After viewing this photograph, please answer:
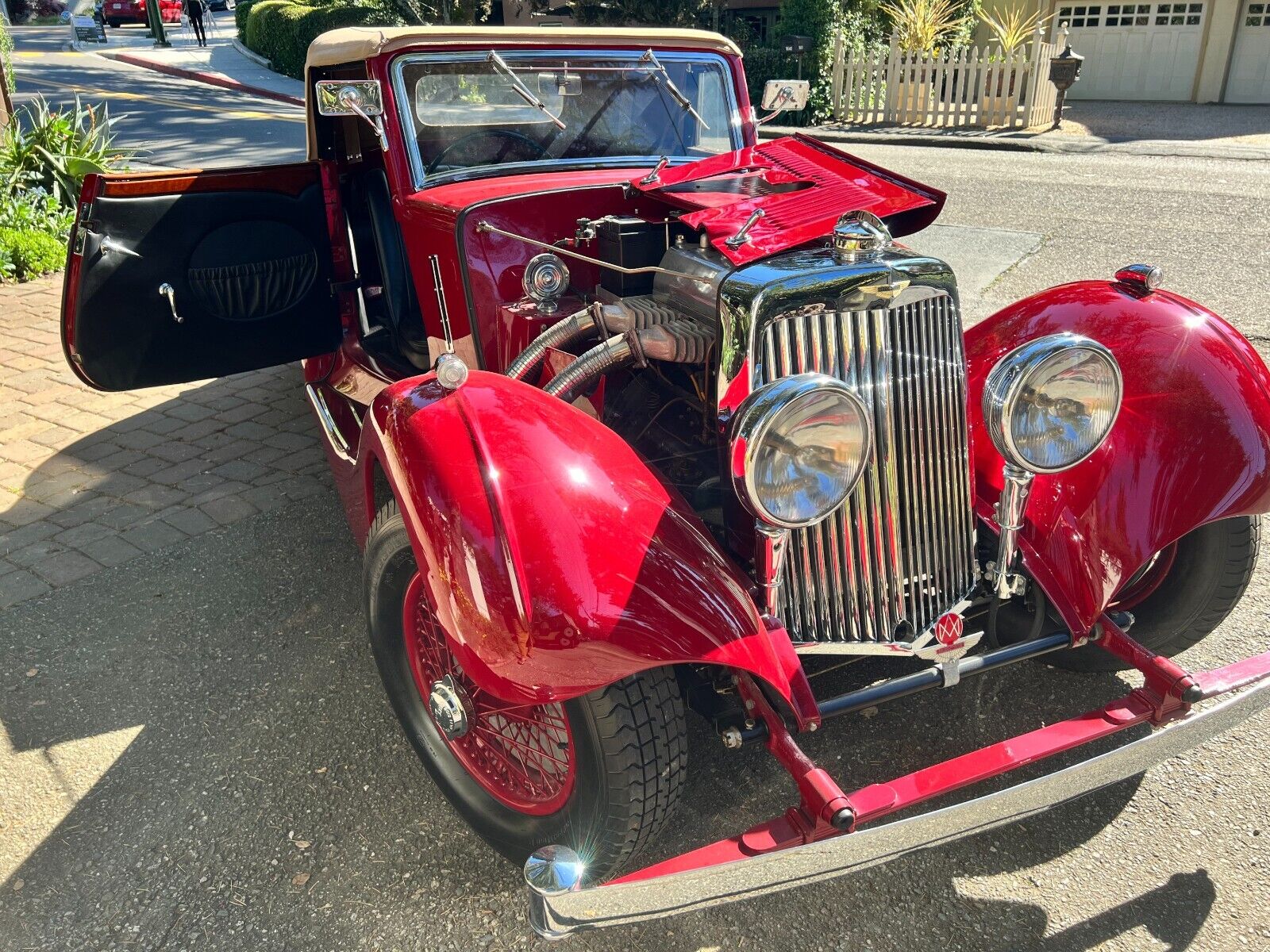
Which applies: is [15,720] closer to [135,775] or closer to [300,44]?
[135,775]

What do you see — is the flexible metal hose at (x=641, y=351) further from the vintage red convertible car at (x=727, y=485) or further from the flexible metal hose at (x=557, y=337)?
the flexible metal hose at (x=557, y=337)

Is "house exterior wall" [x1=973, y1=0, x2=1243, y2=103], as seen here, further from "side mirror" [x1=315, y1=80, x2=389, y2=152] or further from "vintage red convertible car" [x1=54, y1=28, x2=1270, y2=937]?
"side mirror" [x1=315, y1=80, x2=389, y2=152]

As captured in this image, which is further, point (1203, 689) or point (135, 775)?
point (135, 775)

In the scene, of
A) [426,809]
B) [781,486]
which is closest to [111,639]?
[426,809]

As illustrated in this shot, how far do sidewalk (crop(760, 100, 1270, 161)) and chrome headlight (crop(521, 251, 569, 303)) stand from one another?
983cm

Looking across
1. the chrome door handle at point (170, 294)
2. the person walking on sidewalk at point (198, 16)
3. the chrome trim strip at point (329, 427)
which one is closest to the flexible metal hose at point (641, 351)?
the chrome trim strip at point (329, 427)

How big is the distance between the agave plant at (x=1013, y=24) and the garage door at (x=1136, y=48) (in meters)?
0.41

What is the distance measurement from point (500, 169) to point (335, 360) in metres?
1.29

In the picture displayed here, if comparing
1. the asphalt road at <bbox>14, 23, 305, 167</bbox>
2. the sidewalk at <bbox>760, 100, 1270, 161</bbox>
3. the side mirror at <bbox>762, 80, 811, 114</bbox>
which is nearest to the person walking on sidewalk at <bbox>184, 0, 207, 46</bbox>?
the asphalt road at <bbox>14, 23, 305, 167</bbox>

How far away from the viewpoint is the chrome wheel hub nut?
2.05m

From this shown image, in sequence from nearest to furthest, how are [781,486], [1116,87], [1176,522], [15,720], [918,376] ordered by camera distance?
1. [781,486]
2. [918,376]
3. [1176,522]
4. [15,720]
5. [1116,87]

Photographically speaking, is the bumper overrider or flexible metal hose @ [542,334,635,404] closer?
the bumper overrider

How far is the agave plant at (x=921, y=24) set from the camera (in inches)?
534

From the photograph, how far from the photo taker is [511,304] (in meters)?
2.77
